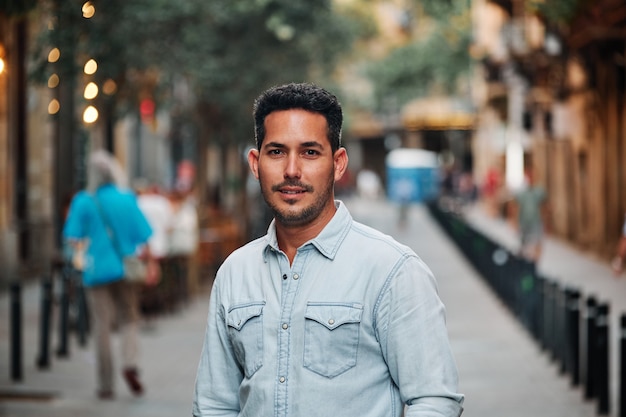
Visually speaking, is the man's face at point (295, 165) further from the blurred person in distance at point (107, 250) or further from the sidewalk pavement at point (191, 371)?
the blurred person in distance at point (107, 250)

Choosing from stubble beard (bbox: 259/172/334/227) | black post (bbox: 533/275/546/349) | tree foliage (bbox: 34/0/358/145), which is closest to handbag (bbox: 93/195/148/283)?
tree foliage (bbox: 34/0/358/145)

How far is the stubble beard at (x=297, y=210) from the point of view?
324 centimetres

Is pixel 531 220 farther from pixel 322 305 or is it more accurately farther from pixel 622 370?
pixel 322 305

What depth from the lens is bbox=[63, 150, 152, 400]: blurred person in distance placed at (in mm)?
9984

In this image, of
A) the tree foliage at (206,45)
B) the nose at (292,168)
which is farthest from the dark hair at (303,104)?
the tree foliage at (206,45)

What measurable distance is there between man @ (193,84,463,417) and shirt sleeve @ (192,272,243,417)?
44mm

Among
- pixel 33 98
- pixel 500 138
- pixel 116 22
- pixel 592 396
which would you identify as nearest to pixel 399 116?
pixel 500 138

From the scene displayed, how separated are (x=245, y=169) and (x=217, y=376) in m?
28.0

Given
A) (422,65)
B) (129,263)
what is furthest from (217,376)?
(422,65)

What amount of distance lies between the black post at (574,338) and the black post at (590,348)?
27.4 inches

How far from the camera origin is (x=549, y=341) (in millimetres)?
13289

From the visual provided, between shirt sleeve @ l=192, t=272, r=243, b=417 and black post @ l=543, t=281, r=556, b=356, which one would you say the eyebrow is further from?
black post @ l=543, t=281, r=556, b=356

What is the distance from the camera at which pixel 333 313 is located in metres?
3.18

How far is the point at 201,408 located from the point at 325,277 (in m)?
0.48
